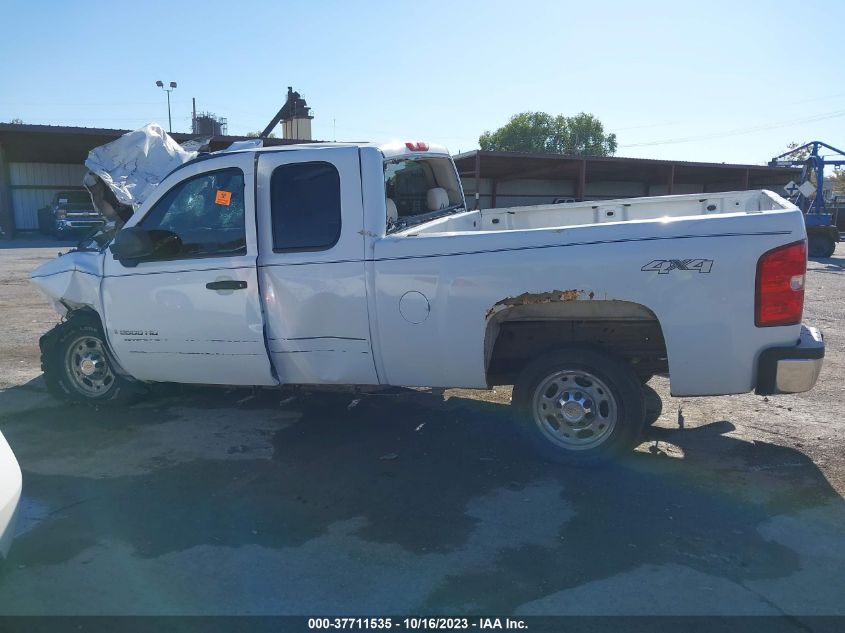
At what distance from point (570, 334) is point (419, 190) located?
2.14m

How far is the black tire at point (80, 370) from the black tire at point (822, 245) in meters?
23.0

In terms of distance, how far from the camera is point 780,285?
403 centimetres

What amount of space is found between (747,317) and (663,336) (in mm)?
499

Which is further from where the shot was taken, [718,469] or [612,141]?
[612,141]

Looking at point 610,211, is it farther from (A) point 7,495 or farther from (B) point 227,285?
(A) point 7,495

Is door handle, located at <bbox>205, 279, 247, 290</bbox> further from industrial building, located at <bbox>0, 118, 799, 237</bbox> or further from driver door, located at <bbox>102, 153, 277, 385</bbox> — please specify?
industrial building, located at <bbox>0, 118, 799, 237</bbox>

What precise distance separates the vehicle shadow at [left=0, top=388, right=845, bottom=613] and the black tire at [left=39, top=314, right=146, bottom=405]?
0.47m

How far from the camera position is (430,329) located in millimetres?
4656

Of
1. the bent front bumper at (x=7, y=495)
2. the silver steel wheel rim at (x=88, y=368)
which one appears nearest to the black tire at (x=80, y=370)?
the silver steel wheel rim at (x=88, y=368)

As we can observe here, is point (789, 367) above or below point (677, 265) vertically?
below

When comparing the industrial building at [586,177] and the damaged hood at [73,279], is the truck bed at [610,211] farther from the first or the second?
the industrial building at [586,177]

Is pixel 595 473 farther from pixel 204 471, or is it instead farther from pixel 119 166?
pixel 119 166

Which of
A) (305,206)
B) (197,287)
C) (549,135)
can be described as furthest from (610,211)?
(549,135)

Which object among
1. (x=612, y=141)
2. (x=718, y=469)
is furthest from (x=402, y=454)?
(x=612, y=141)
